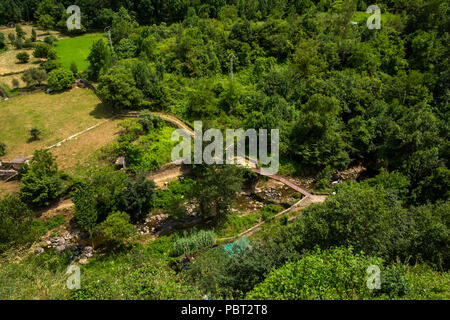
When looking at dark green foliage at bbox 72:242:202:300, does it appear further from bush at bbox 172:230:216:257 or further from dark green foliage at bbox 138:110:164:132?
dark green foliage at bbox 138:110:164:132

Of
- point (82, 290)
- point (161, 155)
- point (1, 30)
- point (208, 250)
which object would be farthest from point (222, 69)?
point (1, 30)

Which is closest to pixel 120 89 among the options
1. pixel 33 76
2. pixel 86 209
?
pixel 33 76

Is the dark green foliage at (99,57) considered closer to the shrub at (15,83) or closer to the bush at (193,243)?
the shrub at (15,83)

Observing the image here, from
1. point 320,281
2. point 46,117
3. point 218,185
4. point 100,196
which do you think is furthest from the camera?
point 46,117

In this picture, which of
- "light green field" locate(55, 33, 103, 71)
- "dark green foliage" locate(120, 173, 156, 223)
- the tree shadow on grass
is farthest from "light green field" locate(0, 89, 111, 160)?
"dark green foliage" locate(120, 173, 156, 223)

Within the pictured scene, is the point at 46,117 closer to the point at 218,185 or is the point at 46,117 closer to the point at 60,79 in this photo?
the point at 60,79

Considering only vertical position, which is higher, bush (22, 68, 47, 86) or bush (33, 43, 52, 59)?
bush (33, 43, 52, 59)
